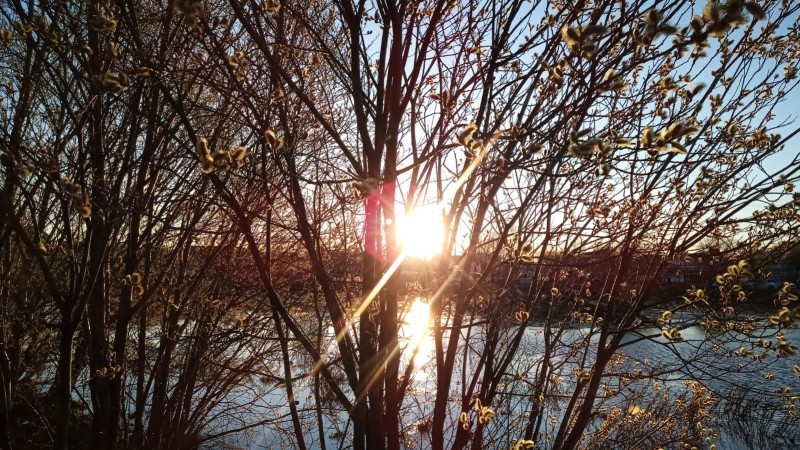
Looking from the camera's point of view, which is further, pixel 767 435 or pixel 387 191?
pixel 767 435

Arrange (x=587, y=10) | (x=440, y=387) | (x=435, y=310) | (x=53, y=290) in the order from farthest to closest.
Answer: (x=440, y=387)
(x=435, y=310)
(x=587, y=10)
(x=53, y=290)

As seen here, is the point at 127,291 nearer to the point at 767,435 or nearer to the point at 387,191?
the point at 387,191

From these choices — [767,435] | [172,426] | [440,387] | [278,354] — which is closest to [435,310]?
[440,387]

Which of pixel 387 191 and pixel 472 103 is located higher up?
pixel 472 103

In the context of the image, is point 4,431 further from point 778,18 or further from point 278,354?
point 778,18

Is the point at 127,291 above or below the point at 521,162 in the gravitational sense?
below

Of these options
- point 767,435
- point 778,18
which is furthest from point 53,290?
point 767,435

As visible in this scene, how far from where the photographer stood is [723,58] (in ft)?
11.3

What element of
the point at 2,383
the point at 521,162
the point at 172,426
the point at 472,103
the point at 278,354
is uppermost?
the point at 472,103

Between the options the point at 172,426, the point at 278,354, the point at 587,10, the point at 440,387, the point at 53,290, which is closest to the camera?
the point at 53,290

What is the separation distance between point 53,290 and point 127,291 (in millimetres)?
1748

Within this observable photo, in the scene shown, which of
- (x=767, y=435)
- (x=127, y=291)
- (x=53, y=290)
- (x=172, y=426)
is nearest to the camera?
(x=53, y=290)

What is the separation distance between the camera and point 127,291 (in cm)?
418

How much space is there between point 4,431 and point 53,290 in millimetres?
1623
